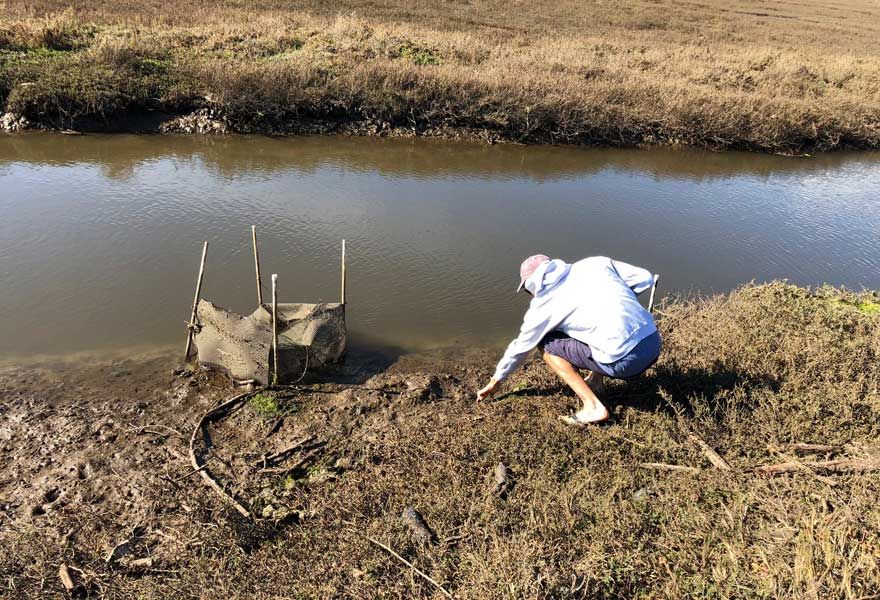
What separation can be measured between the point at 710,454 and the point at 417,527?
191 cm

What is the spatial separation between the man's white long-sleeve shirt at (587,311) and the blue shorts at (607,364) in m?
0.05

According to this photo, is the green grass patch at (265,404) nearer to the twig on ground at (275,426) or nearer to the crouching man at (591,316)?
the twig on ground at (275,426)

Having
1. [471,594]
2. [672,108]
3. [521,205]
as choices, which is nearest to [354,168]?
[521,205]

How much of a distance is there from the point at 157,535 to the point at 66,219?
5.91 metres

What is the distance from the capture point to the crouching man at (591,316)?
3643 millimetres

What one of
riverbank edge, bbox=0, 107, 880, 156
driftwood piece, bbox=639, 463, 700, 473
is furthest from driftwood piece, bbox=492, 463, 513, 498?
riverbank edge, bbox=0, 107, 880, 156

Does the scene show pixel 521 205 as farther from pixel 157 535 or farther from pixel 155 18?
pixel 155 18

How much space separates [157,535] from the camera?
10.9 ft

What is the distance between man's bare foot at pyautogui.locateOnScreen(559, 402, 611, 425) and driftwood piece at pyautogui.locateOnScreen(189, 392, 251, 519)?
2231mm

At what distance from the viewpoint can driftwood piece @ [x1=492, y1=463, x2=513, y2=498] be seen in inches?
136

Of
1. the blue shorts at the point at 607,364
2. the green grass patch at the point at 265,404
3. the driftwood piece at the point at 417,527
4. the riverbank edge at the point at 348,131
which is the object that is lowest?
the green grass patch at the point at 265,404

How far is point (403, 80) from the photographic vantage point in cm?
1285

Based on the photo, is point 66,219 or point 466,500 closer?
point 466,500

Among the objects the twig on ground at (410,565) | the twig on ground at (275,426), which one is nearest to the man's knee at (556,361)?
the twig on ground at (410,565)
